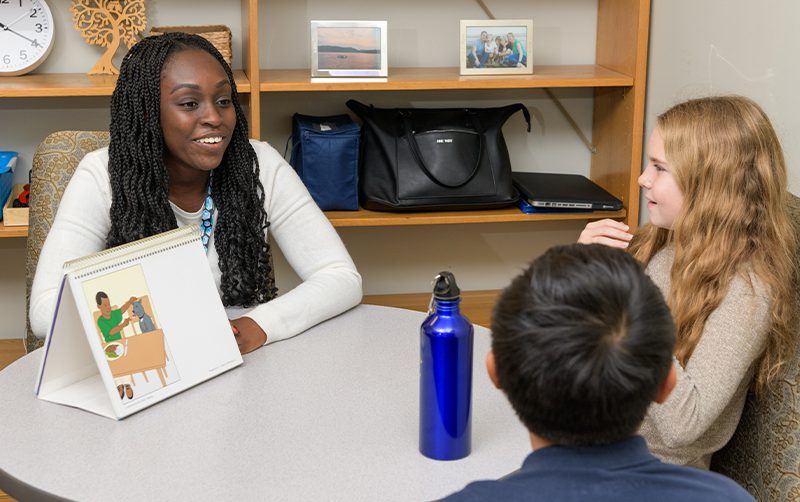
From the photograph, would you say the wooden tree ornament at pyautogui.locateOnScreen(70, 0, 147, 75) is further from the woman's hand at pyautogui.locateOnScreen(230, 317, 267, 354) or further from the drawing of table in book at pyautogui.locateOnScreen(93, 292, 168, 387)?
the drawing of table in book at pyautogui.locateOnScreen(93, 292, 168, 387)

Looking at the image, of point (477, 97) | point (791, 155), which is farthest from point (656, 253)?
point (477, 97)

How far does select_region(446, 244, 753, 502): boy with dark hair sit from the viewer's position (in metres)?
0.81

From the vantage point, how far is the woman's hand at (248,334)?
1604 mm

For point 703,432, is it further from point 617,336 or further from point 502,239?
point 502,239

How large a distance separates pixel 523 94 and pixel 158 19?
1.19 meters

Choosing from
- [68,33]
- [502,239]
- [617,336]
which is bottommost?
[502,239]

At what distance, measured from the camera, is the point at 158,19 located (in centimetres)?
312

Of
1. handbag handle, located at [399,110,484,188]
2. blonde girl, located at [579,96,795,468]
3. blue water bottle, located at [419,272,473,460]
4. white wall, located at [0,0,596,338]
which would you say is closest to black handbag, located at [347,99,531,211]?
handbag handle, located at [399,110,484,188]

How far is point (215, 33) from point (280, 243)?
108 cm

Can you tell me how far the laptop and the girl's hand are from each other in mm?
1251

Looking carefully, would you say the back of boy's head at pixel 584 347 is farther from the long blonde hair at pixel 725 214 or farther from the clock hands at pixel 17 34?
the clock hands at pixel 17 34

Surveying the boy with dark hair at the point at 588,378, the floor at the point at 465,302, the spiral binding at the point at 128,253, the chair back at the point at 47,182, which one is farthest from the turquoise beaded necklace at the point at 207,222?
the floor at the point at 465,302

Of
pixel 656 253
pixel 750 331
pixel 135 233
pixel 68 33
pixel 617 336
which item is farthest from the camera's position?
pixel 68 33

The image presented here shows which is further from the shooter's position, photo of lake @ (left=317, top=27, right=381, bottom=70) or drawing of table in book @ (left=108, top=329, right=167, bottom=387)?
photo of lake @ (left=317, top=27, right=381, bottom=70)
